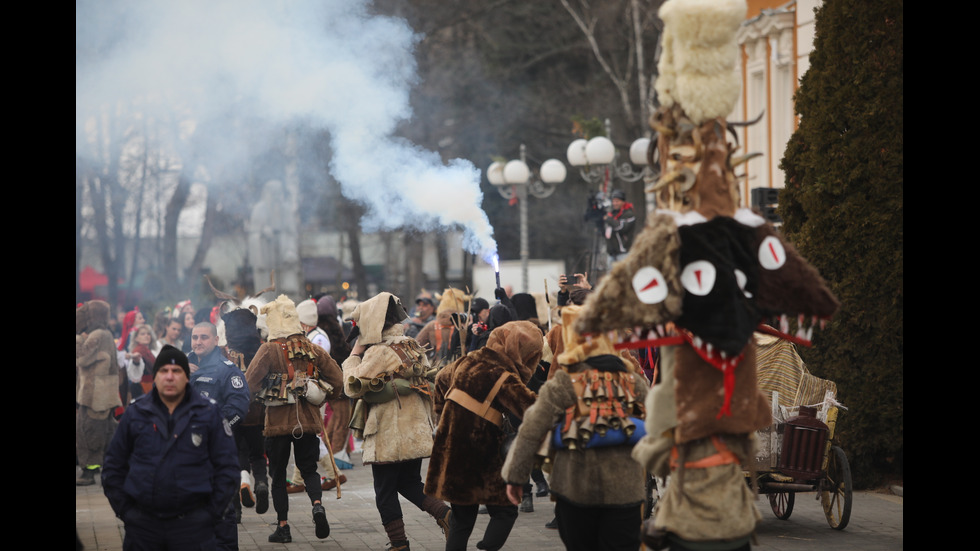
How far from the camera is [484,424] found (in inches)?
281

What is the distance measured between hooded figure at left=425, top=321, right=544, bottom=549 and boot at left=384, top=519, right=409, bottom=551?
48.0 inches

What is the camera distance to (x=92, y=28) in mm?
17750

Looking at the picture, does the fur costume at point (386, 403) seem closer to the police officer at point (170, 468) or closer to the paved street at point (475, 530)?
the paved street at point (475, 530)

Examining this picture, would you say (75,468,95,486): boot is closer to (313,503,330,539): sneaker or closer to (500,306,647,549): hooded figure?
(313,503,330,539): sneaker

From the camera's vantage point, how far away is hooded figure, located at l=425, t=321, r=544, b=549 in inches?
278

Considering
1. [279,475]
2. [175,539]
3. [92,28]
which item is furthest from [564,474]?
[92,28]

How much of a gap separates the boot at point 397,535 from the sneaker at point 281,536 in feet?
4.19

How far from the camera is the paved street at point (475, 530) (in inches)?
353

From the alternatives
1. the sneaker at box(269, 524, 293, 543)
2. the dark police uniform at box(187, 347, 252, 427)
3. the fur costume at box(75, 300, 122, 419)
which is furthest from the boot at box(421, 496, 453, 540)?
the fur costume at box(75, 300, 122, 419)

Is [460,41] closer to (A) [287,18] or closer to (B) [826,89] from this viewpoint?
(A) [287,18]

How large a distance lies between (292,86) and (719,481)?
56.2 feet

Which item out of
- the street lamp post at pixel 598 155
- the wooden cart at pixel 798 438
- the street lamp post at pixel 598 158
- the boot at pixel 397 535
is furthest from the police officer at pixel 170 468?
the street lamp post at pixel 598 155

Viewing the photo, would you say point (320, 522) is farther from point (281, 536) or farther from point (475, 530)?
point (475, 530)

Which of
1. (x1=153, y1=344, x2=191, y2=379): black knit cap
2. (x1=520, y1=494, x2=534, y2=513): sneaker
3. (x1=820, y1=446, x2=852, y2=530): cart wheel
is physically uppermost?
(x1=153, y1=344, x2=191, y2=379): black knit cap
